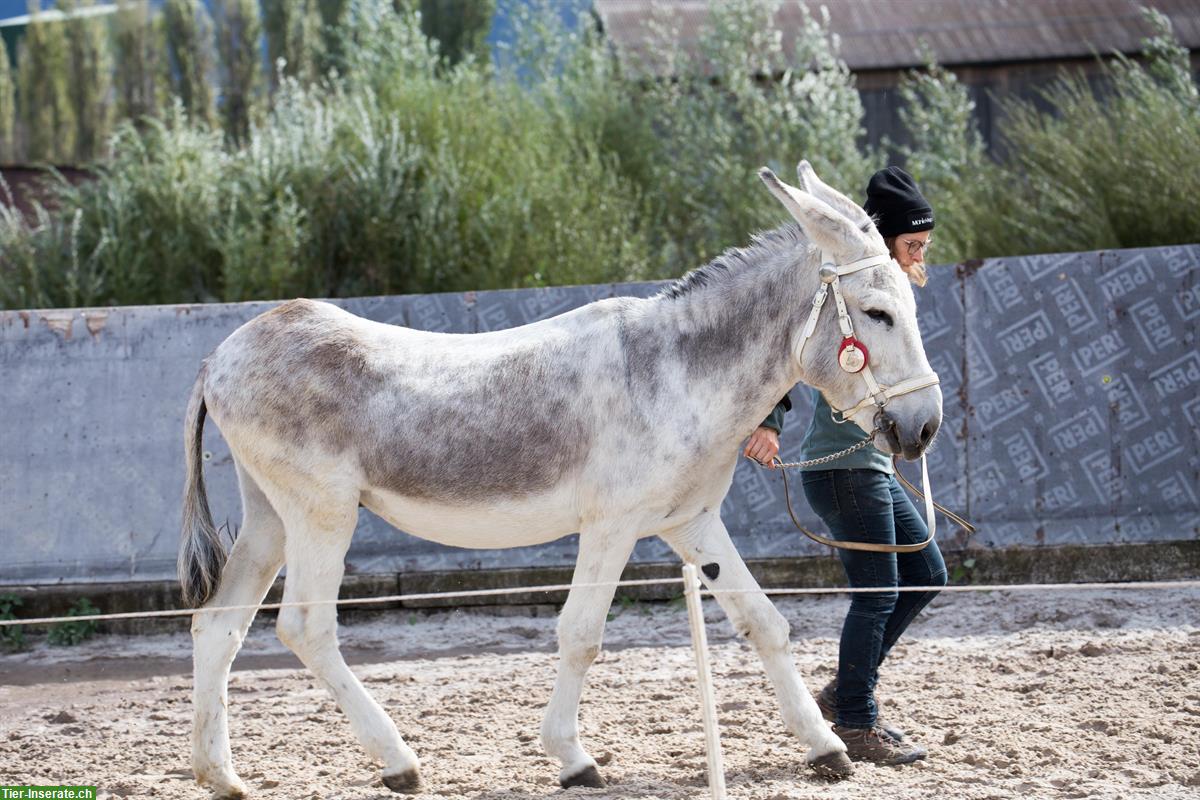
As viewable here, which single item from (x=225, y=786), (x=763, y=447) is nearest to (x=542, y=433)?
(x=763, y=447)

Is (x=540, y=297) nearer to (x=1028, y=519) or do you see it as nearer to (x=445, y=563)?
(x=445, y=563)

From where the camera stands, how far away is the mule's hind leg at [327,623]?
410 cm

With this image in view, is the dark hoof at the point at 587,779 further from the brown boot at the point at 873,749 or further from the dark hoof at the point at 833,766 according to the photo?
the brown boot at the point at 873,749

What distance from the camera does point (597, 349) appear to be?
4152 mm

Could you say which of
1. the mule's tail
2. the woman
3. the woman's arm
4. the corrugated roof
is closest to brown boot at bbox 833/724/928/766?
the woman

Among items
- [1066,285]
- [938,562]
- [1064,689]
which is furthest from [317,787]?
[1066,285]

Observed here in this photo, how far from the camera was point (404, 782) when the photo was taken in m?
4.12

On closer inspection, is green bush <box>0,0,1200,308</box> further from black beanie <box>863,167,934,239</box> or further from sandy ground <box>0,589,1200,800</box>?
black beanie <box>863,167,934,239</box>

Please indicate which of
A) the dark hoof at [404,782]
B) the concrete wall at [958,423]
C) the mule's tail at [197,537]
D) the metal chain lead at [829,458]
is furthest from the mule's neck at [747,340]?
the concrete wall at [958,423]

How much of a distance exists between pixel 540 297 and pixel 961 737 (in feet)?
13.6

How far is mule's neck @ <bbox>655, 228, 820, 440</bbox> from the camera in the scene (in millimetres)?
4082

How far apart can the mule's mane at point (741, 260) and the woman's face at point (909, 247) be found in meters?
0.45

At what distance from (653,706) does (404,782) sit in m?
1.61

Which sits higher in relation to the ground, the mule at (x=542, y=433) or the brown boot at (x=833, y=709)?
the mule at (x=542, y=433)
